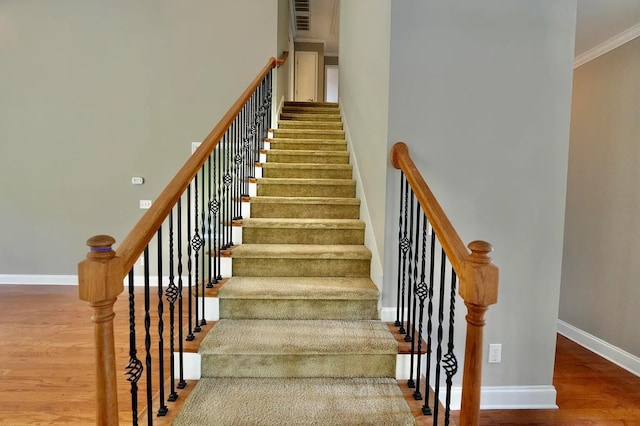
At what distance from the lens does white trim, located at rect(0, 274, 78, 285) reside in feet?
14.3

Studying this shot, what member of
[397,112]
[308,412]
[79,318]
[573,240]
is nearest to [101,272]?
[308,412]

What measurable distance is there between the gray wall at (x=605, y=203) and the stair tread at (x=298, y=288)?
8.43ft

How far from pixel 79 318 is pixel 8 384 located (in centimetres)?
110

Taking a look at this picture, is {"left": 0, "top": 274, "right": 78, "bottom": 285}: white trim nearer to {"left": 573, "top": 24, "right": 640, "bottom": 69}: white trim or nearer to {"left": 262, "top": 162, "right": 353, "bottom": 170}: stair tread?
{"left": 262, "top": 162, "right": 353, "bottom": 170}: stair tread

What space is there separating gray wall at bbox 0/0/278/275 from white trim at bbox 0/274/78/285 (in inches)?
2.8

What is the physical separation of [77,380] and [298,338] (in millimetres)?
1649

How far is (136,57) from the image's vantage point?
4.21 metres

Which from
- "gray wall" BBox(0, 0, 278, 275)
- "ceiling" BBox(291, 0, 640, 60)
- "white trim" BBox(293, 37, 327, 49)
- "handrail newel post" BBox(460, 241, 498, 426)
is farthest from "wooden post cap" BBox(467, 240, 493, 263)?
"white trim" BBox(293, 37, 327, 49)

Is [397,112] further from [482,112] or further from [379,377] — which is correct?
[379,377]

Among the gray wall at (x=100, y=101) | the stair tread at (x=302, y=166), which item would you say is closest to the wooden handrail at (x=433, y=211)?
the stair tread at (x=302, y=166)

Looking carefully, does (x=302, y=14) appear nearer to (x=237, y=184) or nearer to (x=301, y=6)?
(x=301, y=6)

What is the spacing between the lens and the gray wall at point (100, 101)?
13.8 ft

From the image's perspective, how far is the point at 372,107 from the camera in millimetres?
2490

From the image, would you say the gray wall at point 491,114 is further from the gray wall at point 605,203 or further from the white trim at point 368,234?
the gray wall at point 605,203
